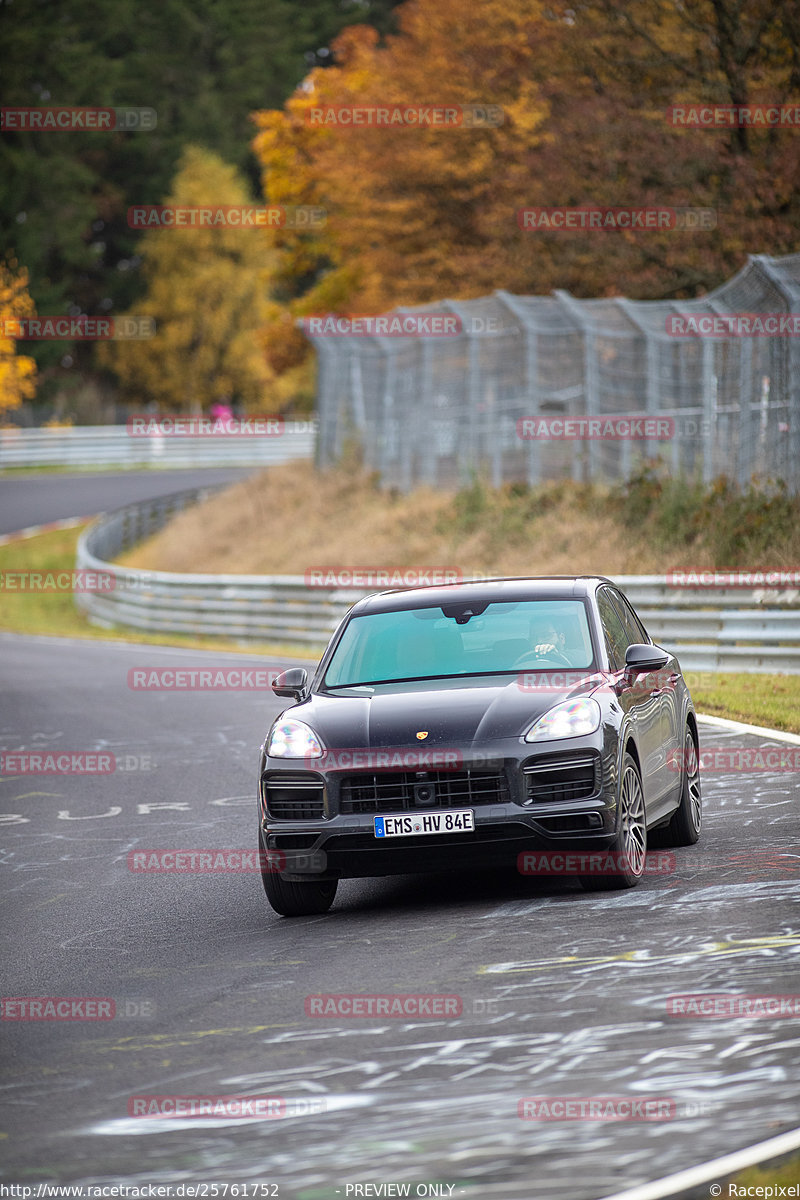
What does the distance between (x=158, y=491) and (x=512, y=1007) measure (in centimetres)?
4860

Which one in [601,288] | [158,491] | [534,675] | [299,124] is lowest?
[158,491]

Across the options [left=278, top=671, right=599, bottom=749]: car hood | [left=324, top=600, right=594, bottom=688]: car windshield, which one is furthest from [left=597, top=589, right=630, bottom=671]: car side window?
[left=278, top=671, right=599, bottom=749]: car hood

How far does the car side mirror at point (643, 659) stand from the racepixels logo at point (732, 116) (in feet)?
66.8

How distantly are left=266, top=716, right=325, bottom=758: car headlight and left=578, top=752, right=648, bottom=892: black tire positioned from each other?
1.42 meters

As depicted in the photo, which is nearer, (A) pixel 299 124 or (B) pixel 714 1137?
(B) pixel 714 1137

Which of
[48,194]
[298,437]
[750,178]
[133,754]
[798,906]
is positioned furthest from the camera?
[48,194]

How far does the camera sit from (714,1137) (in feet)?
15.7

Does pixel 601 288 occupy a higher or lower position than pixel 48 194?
lower

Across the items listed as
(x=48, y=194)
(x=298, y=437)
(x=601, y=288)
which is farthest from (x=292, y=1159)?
(x=48, y=194)

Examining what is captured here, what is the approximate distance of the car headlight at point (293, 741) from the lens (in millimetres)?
8469

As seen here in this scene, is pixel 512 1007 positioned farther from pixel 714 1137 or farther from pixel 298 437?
pixel 298 437

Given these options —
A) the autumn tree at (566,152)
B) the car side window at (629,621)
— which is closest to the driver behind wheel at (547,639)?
the car side window at (629,621)

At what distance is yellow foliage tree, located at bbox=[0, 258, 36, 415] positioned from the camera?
66.5 meters

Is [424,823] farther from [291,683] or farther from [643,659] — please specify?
[643,659]
